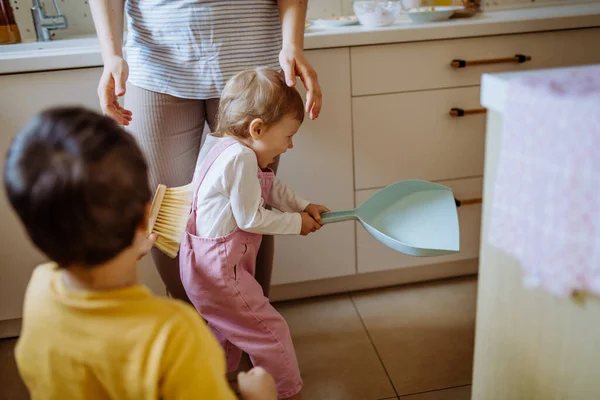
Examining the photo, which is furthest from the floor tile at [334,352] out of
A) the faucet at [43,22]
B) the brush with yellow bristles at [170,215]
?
the faucet at [43,22]

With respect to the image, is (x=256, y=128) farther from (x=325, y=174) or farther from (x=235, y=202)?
(x=325, y=174)

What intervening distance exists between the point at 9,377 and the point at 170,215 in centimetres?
74

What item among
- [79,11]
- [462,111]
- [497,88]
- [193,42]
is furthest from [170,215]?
[79,11]

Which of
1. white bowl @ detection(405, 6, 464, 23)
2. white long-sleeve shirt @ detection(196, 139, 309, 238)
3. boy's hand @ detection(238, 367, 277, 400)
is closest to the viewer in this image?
boy's hand @ detection(238, 367, 277, 400)

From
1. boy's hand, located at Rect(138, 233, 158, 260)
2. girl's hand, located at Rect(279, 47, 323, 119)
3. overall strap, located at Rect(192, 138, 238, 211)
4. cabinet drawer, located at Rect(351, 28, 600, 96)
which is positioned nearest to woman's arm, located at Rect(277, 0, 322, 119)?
girl's hand, located at Rect(279, 47, 323, 119)

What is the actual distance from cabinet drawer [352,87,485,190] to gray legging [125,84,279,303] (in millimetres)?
351

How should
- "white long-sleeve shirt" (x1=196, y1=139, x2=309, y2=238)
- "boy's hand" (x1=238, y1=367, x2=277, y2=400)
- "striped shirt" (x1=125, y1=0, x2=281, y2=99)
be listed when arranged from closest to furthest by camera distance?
"boy's hand" (x1=238, y1=367, x2=277, y2=400) → "white long-sleeve shirt" (x1=196, y1=139, x2=309, y2=238) → "striped shirt" (x1=125, y1=0, x2=281, y2=99)

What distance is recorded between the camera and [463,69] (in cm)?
158

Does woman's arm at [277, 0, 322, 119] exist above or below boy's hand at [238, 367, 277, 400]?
above

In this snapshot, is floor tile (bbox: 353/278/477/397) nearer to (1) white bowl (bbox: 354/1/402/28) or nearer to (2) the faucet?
(1) white bowl (bbox: 354/1/402/28)

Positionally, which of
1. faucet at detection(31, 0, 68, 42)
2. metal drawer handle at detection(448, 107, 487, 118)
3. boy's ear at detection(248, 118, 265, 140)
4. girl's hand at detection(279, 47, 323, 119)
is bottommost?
metal drawer handle at detection(448, 107, 487, 118)

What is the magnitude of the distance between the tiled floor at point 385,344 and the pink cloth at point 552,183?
31.8 inches

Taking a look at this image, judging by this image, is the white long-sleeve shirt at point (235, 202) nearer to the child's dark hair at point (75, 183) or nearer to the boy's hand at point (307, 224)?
the boy's hand at point (307, 224)

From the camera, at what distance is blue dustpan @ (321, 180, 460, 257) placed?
1.19 metres
